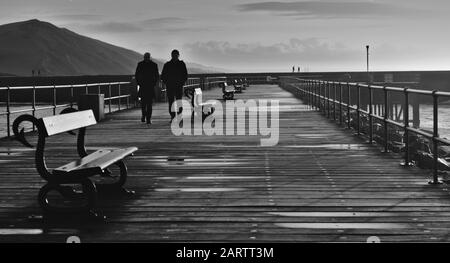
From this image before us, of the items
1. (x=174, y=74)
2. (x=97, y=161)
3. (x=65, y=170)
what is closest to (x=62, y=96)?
(x=174, y=74)

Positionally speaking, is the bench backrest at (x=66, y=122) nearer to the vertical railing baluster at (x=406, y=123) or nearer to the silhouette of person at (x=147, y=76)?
the vertical railing baluster at (x=406, y=123)

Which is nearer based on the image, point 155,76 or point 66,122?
point 66,122

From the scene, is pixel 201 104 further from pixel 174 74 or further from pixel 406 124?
pixel 406 124

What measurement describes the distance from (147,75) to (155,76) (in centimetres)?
23

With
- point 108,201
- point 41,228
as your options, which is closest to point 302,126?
point 108,201

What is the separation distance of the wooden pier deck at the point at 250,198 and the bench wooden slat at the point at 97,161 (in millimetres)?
455

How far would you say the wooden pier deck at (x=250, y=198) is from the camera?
6.97m

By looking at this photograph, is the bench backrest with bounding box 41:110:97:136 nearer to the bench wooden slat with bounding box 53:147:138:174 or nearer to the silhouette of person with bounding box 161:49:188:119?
the bench wooden slat with bounding box 53:147:138:174

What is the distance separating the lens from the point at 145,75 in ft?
68.3

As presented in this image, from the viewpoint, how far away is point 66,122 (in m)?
8.34

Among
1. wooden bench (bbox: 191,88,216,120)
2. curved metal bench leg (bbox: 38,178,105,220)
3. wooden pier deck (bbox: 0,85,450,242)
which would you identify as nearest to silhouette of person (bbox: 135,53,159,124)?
wooden bench (bbox: 191,88,216,120)

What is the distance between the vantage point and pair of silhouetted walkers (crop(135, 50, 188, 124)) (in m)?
20.8
